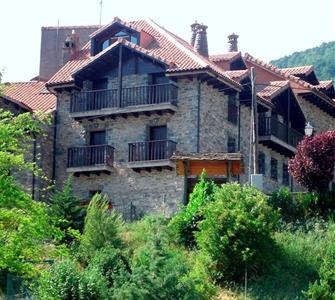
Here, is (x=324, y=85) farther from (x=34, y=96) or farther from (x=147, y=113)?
(x=34, y=96)

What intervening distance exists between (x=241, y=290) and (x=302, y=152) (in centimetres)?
868

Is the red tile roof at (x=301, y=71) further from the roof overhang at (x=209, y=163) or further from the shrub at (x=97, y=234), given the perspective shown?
the shrub at (x=97, y=234)

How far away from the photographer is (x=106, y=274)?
Answer: 26.9 meters

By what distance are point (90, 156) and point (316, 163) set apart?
10.2m

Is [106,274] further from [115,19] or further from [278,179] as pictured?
[278,179]

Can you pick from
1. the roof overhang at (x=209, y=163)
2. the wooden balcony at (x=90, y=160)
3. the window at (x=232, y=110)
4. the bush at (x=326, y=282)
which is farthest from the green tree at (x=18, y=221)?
the window at (x=232, y=110)

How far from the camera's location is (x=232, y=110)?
41.6 m

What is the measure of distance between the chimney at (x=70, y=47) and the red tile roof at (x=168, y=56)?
0.72 metres

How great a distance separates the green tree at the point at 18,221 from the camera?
21.4 metres

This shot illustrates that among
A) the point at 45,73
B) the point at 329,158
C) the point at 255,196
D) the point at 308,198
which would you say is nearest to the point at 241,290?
the point at 255,196

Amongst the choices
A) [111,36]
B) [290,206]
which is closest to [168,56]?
[111,36]

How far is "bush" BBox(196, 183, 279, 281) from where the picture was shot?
2822 cm

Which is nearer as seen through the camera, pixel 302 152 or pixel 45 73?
pixel 302 152

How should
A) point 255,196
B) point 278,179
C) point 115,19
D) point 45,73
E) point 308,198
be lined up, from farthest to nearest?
point 45,73 → point 278,179 → point 115,19 → point 308,198 → point 255,196
